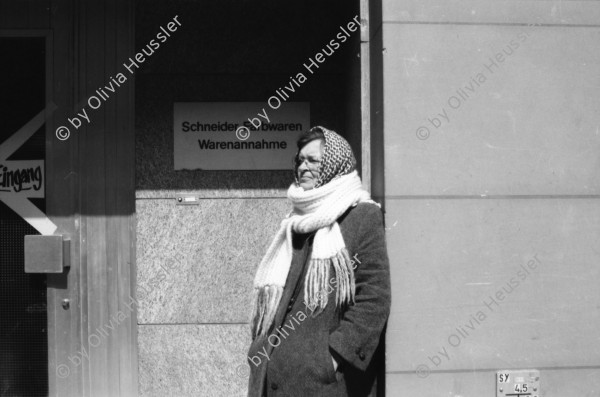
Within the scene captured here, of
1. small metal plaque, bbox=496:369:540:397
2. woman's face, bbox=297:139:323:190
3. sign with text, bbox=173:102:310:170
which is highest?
sign with text, bbox=173:102:310:170

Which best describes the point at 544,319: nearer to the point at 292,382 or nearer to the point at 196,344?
the point at 292,382

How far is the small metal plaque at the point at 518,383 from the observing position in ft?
13.2

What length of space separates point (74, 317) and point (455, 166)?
2932mm

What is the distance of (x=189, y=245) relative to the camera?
5293 millimetres

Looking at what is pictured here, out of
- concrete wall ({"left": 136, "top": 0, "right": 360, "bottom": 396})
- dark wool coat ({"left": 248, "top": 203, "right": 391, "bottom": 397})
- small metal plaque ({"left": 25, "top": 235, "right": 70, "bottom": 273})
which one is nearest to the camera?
dark wool coat ({"left": 248, "top": 203, "right": 391, "bottom": 397})

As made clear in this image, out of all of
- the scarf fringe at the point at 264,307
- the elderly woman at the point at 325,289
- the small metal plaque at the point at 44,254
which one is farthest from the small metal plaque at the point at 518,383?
the small metal plaque at the point at 44,254

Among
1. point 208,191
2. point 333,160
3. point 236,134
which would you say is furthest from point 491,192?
point 208,191

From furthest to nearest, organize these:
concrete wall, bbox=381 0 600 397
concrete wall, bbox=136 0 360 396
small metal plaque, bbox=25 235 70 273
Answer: concrete wall, bbox=136 0 360 396
small metal plaque, bbox=25 235 70 273
concrete wall, bbox=381 0 600 397

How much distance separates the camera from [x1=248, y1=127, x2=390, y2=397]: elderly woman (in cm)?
351

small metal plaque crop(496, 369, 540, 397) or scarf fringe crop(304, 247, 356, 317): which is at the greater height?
scarf fringe crop(304, 247, 356, 317)

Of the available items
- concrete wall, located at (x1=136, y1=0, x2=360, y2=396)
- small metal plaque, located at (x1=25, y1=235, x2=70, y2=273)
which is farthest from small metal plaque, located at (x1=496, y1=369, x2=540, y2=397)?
small metal plaque, located at (x1=25, y1=235, x2=70, y2=273)

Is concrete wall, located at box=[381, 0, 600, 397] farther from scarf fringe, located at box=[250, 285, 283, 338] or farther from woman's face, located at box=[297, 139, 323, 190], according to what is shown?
scarf fringe, located at box=[250, 285, 283, 338]

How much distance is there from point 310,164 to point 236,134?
171cm

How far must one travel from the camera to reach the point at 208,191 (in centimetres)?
532
